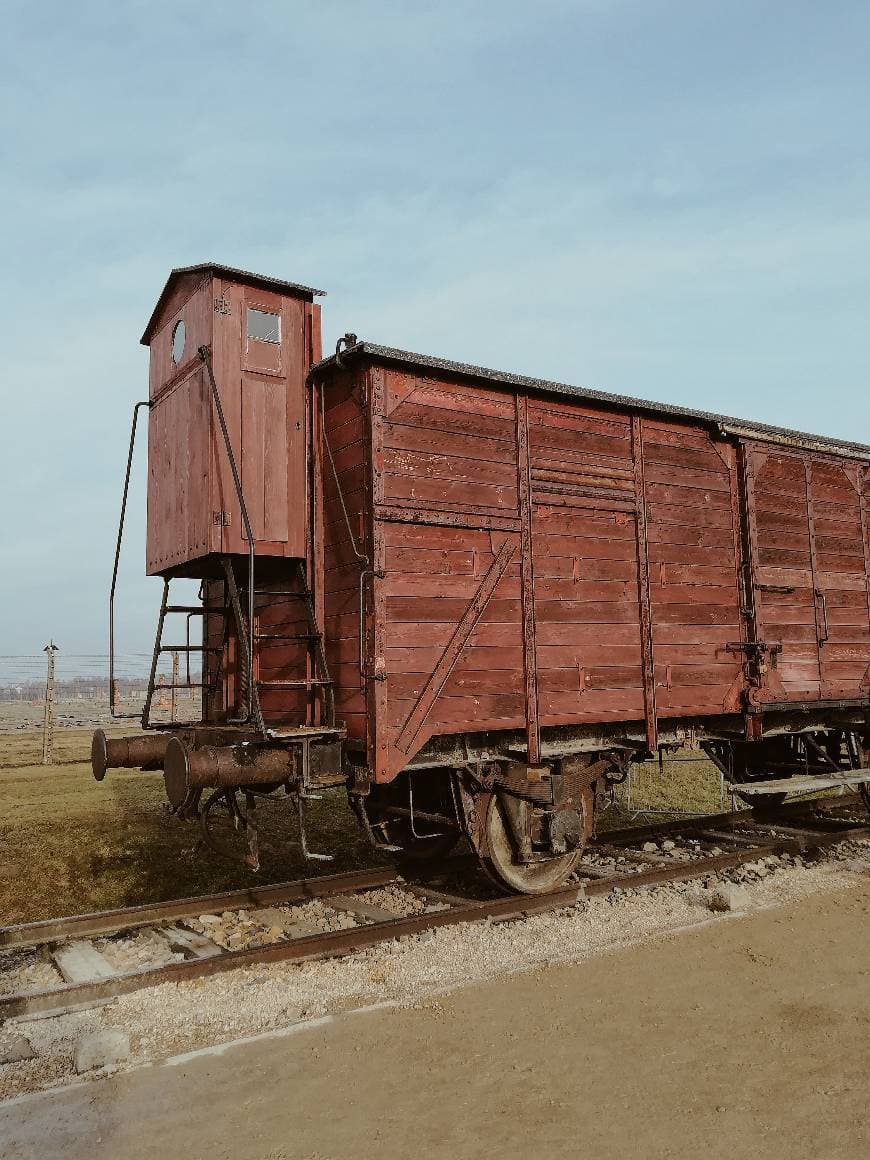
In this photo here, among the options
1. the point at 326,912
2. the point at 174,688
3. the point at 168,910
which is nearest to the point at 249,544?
the point at 174,688

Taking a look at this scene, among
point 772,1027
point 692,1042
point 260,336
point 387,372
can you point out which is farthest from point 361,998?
point 260,336

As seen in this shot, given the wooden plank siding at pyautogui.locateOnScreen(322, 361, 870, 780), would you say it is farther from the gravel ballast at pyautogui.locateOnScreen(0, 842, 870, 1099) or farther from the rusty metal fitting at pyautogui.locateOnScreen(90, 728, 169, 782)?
the rusty metal fitting at pyautogui.locateOnScreen(90, 728, 169, 782)

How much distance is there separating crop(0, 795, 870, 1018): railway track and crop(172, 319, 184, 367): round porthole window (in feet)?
15.1

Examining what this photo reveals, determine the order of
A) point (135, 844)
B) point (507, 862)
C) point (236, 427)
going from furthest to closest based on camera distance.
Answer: point (135, 844), point (507, 862), point (236, 427)

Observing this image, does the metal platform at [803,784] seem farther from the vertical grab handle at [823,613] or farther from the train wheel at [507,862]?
the train wheel at [507,862]

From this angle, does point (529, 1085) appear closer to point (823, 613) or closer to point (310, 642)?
point (310, 642)

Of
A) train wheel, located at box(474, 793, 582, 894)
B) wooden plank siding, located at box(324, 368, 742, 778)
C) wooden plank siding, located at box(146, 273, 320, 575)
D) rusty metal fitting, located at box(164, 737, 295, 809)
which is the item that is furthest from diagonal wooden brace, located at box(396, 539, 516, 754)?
wooden plank siding, located at box(146, 273, 320, 575)

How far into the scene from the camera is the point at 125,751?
22.1 ft

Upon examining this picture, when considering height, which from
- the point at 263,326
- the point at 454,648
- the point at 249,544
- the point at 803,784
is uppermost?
the point at 263,326

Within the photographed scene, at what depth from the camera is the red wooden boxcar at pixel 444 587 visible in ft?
21.3

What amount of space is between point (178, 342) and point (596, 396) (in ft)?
12.5

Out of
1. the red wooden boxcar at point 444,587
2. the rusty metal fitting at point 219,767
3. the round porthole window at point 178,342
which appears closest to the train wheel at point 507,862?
the red wooden boxcar at point 444,587

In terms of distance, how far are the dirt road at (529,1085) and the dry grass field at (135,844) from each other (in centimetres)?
327

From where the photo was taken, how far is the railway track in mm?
5188
